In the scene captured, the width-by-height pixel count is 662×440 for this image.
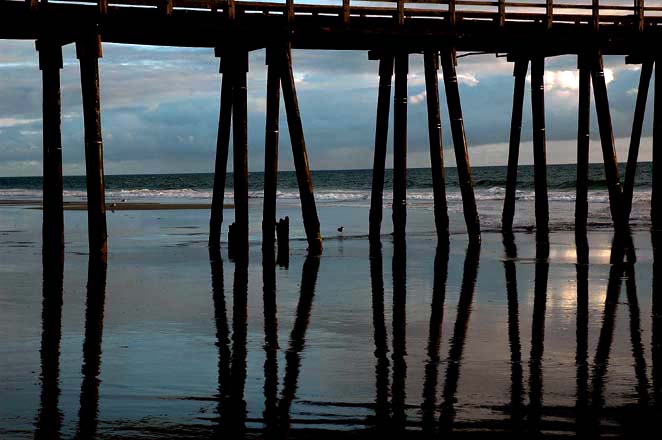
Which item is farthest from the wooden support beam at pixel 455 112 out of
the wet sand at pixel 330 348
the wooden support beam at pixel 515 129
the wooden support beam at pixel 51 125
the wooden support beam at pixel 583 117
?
the wooden support beam at pixel 51 125

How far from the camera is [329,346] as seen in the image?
39.2ft

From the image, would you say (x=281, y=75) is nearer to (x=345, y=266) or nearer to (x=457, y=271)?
(x=345, y=266)

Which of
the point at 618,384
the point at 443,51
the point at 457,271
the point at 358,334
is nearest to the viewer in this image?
the point at 618,384

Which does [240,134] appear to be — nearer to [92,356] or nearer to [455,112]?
[455,112]

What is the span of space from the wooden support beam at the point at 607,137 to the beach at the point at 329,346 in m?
3.35

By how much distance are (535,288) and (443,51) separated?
27.3 feet

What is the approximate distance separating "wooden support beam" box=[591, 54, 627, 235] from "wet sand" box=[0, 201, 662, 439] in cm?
428

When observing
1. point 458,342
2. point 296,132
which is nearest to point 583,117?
point 296,132

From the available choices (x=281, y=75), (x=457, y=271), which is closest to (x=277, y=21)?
(x=281, y=75)

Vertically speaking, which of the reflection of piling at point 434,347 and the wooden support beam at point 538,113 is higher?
the wooden support beam at point 538,113

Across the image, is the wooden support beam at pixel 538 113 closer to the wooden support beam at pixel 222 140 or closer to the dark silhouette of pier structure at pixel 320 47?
the dark silhouette of pier structure at pixel 320 47

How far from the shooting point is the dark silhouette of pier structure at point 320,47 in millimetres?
20250

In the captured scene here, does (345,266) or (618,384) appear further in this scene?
(345,266)

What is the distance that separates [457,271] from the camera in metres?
20.0
